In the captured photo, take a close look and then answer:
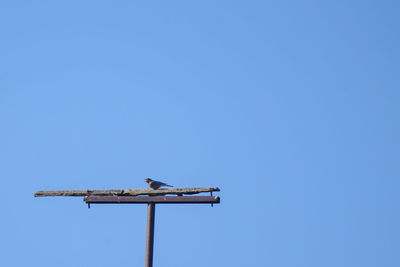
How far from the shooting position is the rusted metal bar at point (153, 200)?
18594mm

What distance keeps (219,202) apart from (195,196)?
1.92 feet

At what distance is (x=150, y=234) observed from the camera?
1895 centimetres

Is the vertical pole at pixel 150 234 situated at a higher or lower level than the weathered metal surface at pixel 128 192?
lower

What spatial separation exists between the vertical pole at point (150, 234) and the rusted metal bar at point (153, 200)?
18 centimetres

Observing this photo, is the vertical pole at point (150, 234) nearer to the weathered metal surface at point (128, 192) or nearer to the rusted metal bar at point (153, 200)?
the rusted metal bar at point (153, 200)

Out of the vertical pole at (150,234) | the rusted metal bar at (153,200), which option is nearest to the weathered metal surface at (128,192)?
the rusted metal bar at (153,200)

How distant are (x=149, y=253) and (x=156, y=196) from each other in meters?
1.30

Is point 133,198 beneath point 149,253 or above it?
above

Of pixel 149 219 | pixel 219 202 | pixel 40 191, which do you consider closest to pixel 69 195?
pixel 40 191

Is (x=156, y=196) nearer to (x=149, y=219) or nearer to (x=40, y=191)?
(x=149, y=219)

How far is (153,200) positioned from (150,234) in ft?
2.53

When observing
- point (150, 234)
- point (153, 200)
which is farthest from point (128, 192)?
point (150, 234)

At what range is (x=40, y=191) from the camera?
20.3 m

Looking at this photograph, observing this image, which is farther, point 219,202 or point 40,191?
point 40,191
